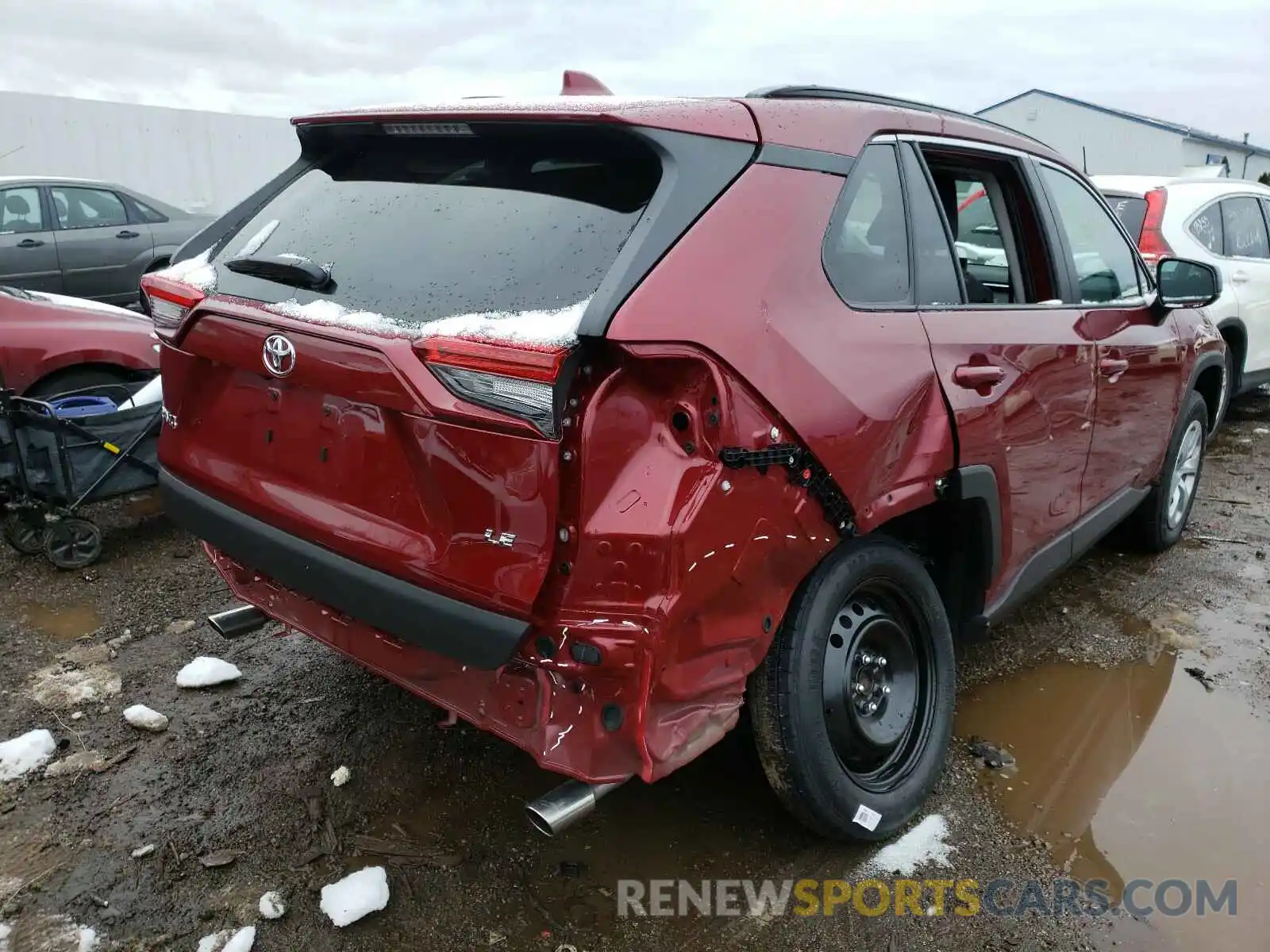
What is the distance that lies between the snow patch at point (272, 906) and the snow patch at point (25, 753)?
1.07 metres

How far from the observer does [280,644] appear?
3.68 metres

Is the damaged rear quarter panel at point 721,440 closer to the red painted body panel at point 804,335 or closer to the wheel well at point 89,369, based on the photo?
the red painted body panel at point 804,335

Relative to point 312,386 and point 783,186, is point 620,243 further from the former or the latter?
point 312,386

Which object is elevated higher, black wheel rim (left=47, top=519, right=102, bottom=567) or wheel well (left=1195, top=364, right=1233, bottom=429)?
wheel well (left=1195, top=364, right=1233, bottom=429)

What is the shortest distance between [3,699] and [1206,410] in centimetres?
556

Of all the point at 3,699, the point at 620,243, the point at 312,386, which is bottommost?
the point at 3,699

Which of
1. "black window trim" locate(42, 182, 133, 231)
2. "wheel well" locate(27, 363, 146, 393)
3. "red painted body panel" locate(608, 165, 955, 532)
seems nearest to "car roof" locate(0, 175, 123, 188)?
"black window trim" locate(42, 182, 133, 231)

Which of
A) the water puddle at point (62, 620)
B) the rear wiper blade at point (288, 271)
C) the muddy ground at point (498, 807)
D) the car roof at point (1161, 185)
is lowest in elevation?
the water puddle at point (62, 620)

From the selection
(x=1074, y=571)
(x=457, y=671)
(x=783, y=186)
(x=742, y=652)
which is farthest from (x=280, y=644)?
(x=1074, y=571)

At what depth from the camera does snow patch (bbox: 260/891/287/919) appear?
91.2 inches

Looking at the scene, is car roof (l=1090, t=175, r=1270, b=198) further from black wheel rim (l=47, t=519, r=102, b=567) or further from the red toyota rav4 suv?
black wheel rim (l=47, t=519, r=102, b=567)

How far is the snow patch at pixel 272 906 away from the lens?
91.2 inches

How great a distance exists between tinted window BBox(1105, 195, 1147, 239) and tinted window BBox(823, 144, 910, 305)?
438 centimetres

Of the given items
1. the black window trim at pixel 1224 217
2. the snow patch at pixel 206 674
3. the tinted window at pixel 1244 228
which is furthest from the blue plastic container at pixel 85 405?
the tinted window at pixel 1244 228
